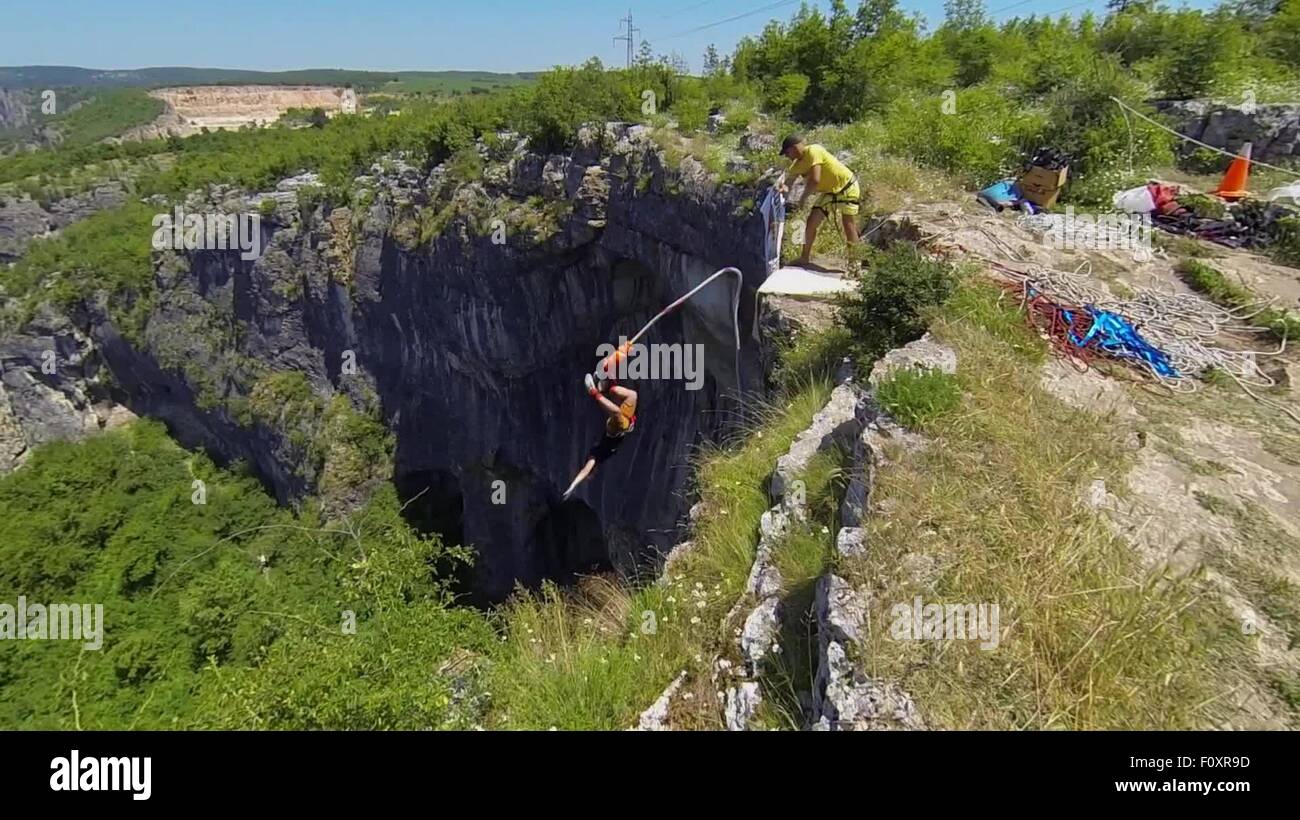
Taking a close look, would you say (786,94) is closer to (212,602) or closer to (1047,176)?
(1047,176)

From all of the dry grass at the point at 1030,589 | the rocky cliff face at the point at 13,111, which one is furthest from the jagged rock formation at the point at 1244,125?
the rocky cliff face at the point at 13,111

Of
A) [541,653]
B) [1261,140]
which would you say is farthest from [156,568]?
[1261,140]

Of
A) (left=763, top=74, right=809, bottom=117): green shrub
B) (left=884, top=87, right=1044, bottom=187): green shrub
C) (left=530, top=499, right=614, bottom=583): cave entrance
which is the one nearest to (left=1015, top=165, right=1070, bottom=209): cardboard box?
(left=884, top=87, right=1044, bottom=187): green shrub
